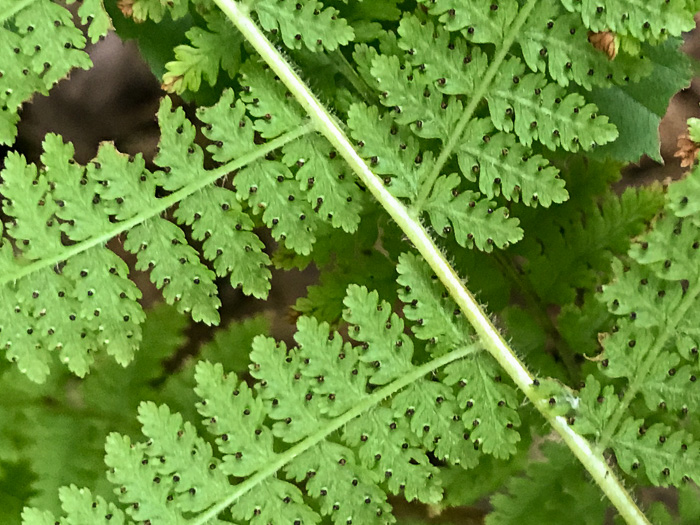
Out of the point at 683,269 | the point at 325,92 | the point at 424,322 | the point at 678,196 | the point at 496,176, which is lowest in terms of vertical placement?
the point at 683,269

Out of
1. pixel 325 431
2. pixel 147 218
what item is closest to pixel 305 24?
pixel 147 218

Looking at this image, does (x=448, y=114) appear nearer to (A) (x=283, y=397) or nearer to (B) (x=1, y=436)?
(A) (x=283, y=397)

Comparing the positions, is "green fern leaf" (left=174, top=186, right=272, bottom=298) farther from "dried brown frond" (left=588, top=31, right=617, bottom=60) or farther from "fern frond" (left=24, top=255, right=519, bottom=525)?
"dried brown frond" (left=588, top=31, right=617, bottom=60)

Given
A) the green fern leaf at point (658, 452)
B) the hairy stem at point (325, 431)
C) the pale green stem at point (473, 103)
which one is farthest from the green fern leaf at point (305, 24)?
the green fern leaf at point (658, 452)

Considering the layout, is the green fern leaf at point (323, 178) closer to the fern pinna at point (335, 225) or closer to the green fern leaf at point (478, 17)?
the fern pinna at point (335, 225)

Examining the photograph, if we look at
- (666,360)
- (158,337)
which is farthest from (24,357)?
(666,360)
